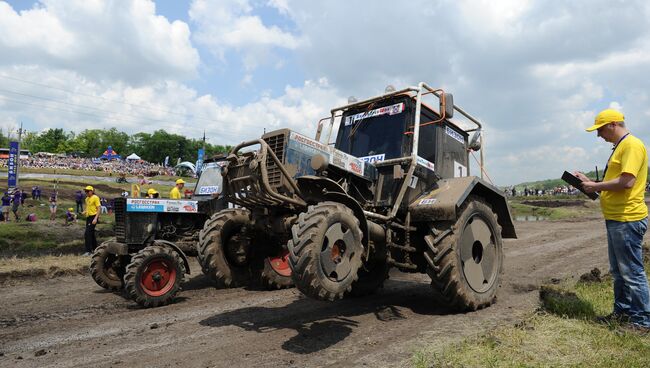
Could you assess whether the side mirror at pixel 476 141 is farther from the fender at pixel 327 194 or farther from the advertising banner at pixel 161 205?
the advertising banner at pixel 161 205

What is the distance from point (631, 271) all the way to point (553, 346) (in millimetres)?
1308

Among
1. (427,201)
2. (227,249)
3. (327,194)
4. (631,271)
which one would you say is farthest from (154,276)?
(631,271)

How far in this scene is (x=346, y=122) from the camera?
682 cm

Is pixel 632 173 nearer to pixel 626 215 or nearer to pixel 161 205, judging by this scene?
pixel 626 215

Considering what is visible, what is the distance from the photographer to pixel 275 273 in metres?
7.22

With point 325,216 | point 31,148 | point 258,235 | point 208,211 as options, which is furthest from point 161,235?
point 31,148

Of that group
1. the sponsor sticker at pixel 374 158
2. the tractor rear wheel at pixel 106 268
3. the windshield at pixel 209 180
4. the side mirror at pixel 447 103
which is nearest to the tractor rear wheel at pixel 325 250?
the sponsor sticker at pixel 374 158

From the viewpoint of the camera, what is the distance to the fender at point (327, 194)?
479 centimetres

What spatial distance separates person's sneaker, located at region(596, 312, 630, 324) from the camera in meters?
4.73

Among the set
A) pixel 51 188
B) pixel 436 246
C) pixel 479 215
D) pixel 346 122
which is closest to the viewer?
pixel 436 246

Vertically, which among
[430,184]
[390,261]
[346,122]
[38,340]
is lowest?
[38,340]

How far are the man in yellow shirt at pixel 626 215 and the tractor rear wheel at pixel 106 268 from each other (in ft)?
24.4

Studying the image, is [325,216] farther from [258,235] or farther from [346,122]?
[346,122]

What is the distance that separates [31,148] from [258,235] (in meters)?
121
